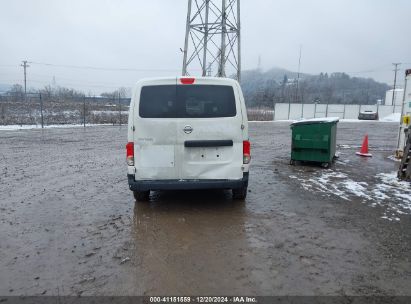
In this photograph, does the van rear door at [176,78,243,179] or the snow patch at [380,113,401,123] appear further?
the snow patch at [380,113,401,123]

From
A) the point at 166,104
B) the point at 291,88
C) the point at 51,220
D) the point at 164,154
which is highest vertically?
the point at 291,88

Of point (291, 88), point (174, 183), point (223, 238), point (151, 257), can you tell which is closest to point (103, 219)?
point (174, 183)

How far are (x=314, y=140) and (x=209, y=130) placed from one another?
4818 mm

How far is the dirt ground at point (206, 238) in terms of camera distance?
10.9ft

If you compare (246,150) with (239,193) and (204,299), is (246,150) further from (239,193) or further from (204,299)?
(204,299)

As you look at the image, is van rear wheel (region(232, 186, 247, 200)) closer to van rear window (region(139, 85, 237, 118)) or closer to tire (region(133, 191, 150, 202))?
van rear window (region(139, 85, 237, 118))

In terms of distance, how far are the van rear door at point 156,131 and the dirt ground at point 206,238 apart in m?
0.75

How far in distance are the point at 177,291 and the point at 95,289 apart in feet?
2.62

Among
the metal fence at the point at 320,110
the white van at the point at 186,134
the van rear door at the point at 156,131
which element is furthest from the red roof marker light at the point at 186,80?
the metal fence at the point at 320,110

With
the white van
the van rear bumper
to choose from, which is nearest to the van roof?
the white van

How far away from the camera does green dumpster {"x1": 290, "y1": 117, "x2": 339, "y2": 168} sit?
8875 mm

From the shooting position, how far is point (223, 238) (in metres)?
4.40

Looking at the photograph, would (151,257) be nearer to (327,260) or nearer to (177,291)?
(177,291)

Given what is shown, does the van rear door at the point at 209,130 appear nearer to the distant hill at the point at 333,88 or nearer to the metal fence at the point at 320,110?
the metal fence at the point at 320,110
